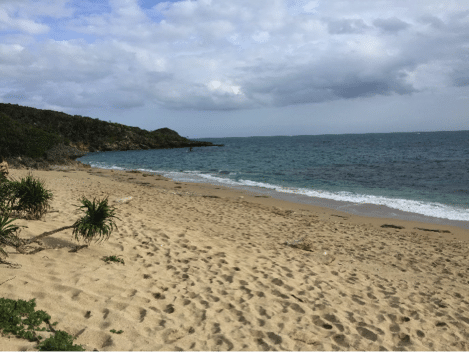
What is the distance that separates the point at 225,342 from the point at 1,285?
129 inches

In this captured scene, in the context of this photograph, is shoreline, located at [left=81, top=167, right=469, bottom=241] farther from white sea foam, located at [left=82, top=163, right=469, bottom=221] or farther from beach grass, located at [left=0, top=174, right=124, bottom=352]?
beach grass, located at [left=0, top=174, right=124, bottom=352]

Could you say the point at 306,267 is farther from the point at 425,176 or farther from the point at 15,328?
the point at 425,176

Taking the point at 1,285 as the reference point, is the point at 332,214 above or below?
below

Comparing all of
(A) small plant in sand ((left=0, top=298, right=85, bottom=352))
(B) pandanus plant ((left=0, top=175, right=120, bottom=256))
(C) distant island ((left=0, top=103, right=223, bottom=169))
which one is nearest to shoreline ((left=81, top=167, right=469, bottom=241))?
(B) pandanus plant ((left=0, top=175, right=120, bottom=256))

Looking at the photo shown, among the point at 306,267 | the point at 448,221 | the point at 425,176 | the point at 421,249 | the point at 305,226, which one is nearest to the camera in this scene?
the point at 306,267

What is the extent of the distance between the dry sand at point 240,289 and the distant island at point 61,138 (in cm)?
2043

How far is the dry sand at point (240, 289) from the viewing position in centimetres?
424

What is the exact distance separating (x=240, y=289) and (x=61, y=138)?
36.6m

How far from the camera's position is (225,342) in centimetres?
409

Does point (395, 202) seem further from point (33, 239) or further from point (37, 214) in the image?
point (33, 239)

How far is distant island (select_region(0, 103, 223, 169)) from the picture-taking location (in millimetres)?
26266

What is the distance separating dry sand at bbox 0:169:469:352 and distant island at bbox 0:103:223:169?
67.0 feet

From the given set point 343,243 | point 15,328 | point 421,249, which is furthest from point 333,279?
point 15,328

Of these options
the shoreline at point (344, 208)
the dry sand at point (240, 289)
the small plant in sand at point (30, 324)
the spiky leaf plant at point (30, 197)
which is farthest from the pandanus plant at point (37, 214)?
the shoreline at point (344, 208)
